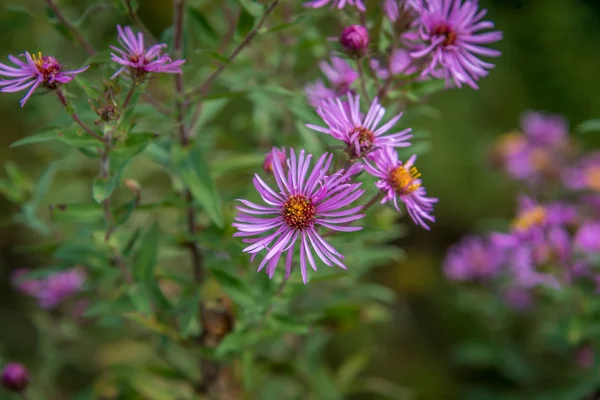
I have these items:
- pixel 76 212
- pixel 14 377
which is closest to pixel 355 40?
pixel 76 212

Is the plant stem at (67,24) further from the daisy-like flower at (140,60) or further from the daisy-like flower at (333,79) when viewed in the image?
the daisy-like flower at (333,79)

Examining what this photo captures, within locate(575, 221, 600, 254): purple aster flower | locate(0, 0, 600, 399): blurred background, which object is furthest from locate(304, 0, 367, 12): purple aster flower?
locate(0, 0, 600, 399): blurred background

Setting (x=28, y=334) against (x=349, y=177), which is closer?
(x=349, y=177)

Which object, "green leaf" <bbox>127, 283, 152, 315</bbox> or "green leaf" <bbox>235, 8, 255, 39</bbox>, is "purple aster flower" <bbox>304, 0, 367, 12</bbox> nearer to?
"green leaf" <bbox>235, 8, 255, 39</bbox>

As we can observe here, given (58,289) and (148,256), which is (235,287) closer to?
(148,256)

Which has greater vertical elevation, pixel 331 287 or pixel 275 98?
pixel 275 98

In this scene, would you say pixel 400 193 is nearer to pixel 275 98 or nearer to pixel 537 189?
pixel 275 98

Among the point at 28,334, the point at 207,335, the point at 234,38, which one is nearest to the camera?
the point at 234,38

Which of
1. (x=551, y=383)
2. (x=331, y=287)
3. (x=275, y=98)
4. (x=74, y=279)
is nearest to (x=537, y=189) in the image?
(x=551, y=383)
